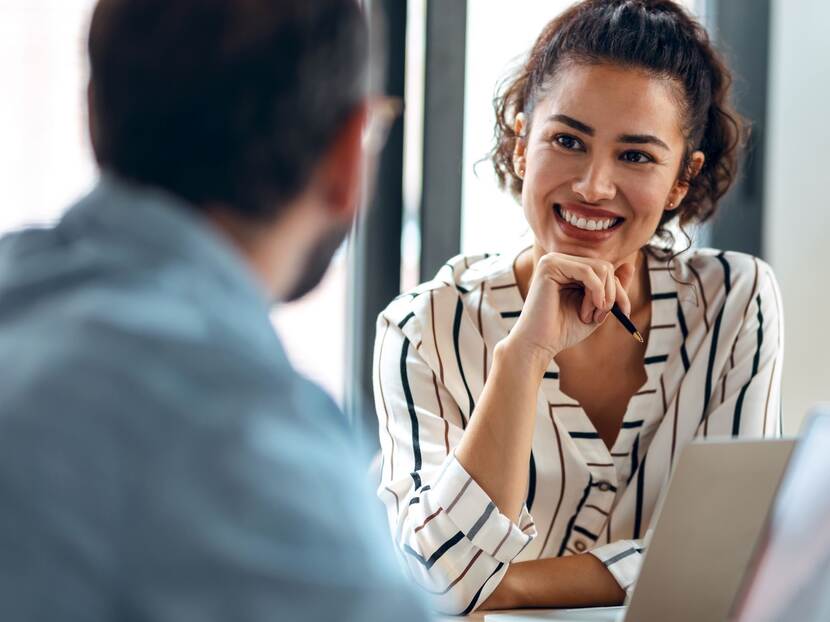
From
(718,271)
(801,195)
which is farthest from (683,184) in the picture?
(801,195)

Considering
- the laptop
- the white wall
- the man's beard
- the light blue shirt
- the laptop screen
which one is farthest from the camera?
the white wall

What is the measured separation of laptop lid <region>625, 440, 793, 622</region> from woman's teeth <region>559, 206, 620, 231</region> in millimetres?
668

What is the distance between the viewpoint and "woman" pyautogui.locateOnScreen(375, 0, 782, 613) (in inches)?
62.5

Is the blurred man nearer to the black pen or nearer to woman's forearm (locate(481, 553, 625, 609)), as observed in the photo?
woman's forearm (locate(481, 553, 625, 609))

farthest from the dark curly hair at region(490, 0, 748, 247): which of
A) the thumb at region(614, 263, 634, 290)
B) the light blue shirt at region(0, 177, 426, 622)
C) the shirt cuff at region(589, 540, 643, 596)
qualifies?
the light blue shirt at region(0, 177, 426, 622)

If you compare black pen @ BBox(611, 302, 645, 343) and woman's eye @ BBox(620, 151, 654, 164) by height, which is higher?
woman's eye @ BBox(620, 151, 654, 164)

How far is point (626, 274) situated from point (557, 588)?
22.4 inches

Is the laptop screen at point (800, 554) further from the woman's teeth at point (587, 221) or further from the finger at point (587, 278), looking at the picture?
the woman's teeth at point (587, 221)

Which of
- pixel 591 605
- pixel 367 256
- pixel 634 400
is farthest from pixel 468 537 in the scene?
pixel 367 256

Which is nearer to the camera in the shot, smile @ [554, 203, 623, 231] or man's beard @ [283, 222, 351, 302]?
man's beard @ [283, 222, 351, 302]

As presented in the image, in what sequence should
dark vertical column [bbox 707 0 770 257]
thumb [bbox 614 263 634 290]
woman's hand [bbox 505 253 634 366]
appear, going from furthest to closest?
dark vertical column [bbox 707 0 770 257]
thumb [bbox 614 263 634 290]
woman's hand [bbox 505 253 634 366]

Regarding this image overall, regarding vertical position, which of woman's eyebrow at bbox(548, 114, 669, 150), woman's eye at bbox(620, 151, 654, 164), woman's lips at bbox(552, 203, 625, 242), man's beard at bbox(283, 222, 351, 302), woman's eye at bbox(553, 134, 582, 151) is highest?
man's beard at bbox(283, 222, 351, 302)

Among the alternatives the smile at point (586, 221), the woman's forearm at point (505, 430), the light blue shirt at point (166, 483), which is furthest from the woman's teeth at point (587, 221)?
the light blue shirt at point (166, 483)

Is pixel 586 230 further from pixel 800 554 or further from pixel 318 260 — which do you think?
pixel 318 260
